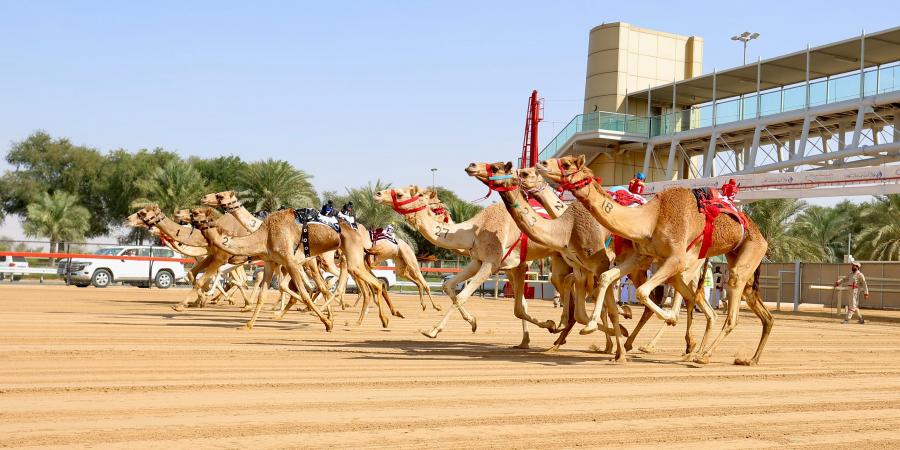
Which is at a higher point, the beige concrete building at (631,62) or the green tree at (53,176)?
the beige concrete building at (631,62)

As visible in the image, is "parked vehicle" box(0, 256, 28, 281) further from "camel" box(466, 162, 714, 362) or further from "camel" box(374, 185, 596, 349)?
"camel" box(466, 162, 714, 362)

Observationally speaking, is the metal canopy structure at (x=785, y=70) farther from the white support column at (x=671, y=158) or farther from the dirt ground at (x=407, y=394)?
the dirt ground at (x=407, y=394)

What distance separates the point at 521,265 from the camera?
15148mm

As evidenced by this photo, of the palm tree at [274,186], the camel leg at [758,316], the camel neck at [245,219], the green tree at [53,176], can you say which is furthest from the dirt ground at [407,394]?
the green tree at [53,176]

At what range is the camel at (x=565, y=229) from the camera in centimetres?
1305

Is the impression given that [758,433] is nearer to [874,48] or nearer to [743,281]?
[743,281]

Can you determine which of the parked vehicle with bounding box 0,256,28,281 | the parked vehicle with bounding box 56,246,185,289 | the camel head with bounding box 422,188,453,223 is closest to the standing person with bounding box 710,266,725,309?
the camel head with bounding box 422,188,453,223

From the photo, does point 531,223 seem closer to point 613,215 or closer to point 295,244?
point 613,215

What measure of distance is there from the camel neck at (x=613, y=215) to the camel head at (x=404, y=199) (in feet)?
14.2

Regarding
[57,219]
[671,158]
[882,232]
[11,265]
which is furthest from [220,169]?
[882,232]

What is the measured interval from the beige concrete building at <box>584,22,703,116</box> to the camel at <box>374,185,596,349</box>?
37.7 meters

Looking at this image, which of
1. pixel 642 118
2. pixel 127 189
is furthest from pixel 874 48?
pixel 127 189

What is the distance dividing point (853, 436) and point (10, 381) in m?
6.84

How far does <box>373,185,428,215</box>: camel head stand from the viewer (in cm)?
1593
